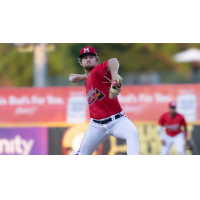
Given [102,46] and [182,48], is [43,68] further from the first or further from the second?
[182,48]

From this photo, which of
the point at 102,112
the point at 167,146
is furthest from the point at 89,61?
the point at 167,146

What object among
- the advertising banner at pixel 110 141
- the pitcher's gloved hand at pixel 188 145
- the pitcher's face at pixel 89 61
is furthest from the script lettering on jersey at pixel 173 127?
the pitcher's face at pixel 89 61

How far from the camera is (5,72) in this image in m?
10.1

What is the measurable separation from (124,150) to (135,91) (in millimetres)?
1680

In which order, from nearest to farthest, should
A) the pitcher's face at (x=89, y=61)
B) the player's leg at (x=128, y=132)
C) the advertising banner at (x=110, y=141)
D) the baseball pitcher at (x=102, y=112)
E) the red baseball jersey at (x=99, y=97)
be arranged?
the player's leg at (x=128, y=132) < the baseball pitcher at (x=102, y=112) < the red baseball jersey at (x=99, y=97) < the pitcher's face at (x=89, y=61) < the advertising banner at (x=110, y=141)

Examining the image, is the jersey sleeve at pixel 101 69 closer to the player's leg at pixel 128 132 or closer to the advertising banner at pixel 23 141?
the player's leg at pixel 128 132

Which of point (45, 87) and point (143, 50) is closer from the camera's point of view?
point (45, 87)

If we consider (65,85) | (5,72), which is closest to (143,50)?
(65,85)

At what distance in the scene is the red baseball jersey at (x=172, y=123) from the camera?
8852 millimetres

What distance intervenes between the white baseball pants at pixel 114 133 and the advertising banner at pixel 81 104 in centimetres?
366

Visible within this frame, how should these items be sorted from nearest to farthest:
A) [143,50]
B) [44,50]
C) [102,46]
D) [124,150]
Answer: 1. [124,150]
2. [44,50]
3. [102,46]
4. [143,50]

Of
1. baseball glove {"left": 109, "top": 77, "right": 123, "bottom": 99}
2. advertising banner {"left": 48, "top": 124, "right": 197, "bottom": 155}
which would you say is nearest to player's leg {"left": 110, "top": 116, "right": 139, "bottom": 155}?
baseball glove {"left": 109, "top": 77, "right": 123, "bottom": 99}

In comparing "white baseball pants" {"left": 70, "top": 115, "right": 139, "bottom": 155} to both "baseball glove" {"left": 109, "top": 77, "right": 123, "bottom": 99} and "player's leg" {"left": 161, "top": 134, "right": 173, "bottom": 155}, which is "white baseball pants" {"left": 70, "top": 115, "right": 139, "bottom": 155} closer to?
"baseball glove" {"left": 109, "top": 77, "right": 123, "bottom": 99}

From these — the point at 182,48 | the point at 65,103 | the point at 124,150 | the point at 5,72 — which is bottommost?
the point at 124,150
